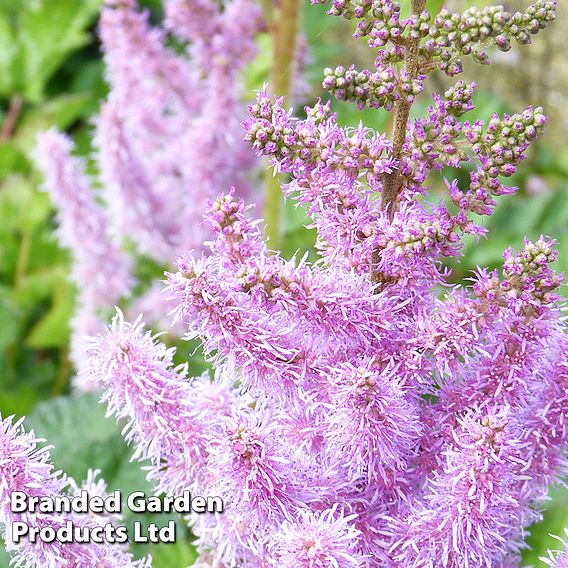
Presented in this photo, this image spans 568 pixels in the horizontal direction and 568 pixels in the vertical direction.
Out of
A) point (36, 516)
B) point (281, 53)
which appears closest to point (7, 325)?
point (281, 53)

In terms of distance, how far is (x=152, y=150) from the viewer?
1516 millimetres

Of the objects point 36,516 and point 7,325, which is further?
point 7,325

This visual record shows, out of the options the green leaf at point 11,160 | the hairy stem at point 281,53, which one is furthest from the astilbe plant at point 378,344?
the green leaf at point 11,160

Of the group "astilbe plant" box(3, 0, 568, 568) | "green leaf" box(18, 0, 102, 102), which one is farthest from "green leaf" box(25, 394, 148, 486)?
"green leaf" box(18, 0, 102, 102)

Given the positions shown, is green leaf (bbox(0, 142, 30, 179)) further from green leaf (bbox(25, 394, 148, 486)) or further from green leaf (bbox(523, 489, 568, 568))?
green leaf (bbox(523, 489, 568, 568))

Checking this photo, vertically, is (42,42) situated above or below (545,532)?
above

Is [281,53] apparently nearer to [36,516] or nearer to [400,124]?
[400,124]

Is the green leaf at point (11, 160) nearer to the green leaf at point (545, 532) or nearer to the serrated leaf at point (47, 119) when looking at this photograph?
the serrated leaf at point (47, 119)

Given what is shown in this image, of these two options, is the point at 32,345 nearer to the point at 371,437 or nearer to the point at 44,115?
the point at 44,115

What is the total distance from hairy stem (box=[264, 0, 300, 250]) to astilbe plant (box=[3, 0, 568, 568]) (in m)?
0.57

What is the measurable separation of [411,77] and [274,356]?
0.76 feet

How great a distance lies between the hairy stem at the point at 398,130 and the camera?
643 mm

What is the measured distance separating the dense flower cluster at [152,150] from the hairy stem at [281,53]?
0.10 metres

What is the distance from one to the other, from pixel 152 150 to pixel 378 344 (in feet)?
3.08
